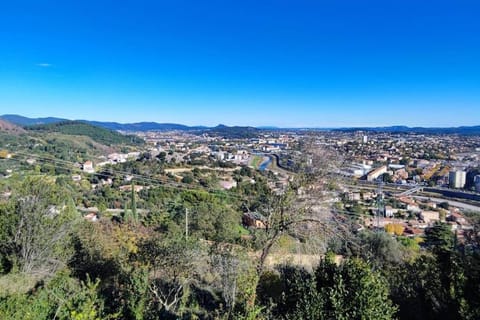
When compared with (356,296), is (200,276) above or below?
below

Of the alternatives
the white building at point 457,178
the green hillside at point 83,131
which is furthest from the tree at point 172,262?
the green hillside at point 83,131

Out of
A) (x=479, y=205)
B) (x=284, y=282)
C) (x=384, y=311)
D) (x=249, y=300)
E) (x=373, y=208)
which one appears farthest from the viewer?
(x=373, y=208)

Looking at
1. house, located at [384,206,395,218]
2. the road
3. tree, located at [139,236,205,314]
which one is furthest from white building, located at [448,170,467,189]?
tree, located at [139,236,205,314]

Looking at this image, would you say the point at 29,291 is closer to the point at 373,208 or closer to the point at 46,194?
the point at 46,194

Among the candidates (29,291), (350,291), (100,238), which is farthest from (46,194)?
(350,291)

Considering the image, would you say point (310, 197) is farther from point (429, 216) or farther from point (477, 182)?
point (429, 216)

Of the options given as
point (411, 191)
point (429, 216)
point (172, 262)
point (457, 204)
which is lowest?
point (429, 216)

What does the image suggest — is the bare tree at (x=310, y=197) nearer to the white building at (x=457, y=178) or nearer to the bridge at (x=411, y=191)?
the white building at (x=457, y=178)

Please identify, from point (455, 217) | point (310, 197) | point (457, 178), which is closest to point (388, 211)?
point (457, 178)
